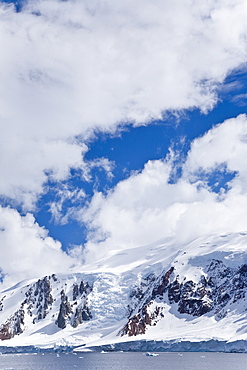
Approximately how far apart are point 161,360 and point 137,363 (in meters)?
14.8

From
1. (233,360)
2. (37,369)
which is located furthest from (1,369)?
(233,360)

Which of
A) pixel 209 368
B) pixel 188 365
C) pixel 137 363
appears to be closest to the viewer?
pixel 209 368

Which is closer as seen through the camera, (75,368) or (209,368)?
(209,368)

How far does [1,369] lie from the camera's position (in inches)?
6378

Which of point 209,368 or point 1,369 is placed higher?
point 1,369

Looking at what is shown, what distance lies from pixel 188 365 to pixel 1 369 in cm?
6451

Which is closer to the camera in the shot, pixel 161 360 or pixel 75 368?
pixel 75 368

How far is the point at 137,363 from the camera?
173875 millimetres

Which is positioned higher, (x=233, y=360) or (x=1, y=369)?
(x=1, y=369)

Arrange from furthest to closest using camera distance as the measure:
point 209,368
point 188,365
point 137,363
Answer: point 137,363, point 188,365, point 209,368

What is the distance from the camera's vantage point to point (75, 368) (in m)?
162

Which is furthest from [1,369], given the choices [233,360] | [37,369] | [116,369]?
[233,360]

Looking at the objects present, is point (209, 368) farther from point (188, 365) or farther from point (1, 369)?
point (1, 369)

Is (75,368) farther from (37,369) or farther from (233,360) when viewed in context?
(233,360)
